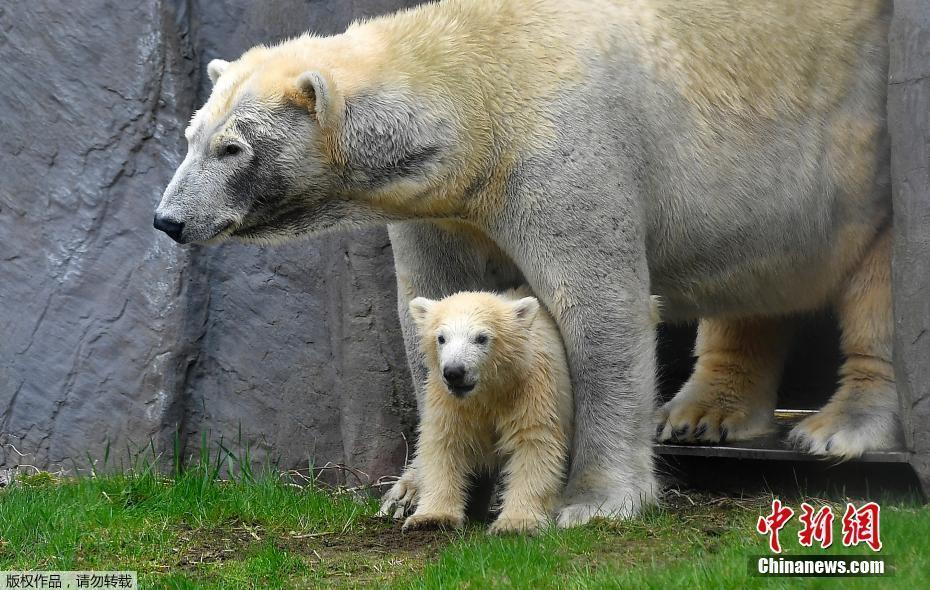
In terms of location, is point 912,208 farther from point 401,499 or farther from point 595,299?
point 401,499

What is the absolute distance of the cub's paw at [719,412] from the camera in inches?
286

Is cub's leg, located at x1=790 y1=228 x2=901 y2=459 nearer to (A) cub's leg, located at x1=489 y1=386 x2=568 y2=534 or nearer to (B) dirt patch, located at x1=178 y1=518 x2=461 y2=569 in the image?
(A) cub's leg, located at x1=489 y1=386 x2=568 y2=534

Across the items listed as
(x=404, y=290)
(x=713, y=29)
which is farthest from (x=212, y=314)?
(x=713, y=29)

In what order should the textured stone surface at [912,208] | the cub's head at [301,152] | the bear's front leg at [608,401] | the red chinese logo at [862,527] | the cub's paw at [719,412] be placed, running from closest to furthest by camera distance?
the red chinese logo at [862,527], the cub's head at [301,152], the bear's front leg at [608,401], the textured stone surface at [912,208], the cub's paw at [719,412]

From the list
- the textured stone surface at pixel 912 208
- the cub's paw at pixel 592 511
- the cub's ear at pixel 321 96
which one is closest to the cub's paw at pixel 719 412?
the textured stone surface at pixel 912 208

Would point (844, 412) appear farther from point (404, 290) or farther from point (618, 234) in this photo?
point (404, 290)

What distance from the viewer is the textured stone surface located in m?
6.04

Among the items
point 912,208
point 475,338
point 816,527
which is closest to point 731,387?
point 912,208

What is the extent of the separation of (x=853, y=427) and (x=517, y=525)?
2.04 m

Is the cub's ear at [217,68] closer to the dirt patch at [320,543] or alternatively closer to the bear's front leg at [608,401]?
the bear's front leg at [608,401]

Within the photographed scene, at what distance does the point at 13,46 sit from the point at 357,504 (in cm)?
342

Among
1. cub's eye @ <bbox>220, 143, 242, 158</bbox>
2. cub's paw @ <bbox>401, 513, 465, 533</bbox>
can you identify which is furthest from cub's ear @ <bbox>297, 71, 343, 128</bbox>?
cub's paw @ <bbox>401, 513, 465, 533</bbox>

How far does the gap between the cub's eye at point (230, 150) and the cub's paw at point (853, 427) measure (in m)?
3.25

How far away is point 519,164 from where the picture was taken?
19.2ft
